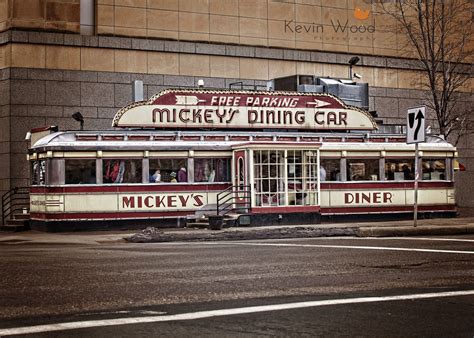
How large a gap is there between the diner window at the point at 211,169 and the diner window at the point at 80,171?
373 centimetres

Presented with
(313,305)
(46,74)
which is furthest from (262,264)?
(46,74)

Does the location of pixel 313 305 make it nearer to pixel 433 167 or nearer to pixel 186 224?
pixel 186 224

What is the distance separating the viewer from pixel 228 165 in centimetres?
2891

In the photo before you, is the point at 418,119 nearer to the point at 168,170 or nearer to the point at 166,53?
the point at 168,170

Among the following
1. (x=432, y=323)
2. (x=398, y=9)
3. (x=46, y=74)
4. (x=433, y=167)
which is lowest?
(x=432, y=323)

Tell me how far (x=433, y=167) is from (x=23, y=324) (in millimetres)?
26003

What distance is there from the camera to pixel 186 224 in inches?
1085

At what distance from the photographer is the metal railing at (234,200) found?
27.7 meters

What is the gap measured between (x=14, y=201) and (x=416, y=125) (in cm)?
1768

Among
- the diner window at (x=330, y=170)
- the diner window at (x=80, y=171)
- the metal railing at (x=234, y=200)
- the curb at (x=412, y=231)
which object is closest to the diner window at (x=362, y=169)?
the diner window at (x=330, y=170)

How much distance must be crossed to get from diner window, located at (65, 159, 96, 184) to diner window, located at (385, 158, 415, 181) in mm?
11336

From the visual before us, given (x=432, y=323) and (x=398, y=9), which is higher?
(x=398, y=9)

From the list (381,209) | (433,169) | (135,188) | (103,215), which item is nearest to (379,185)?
(381,209)

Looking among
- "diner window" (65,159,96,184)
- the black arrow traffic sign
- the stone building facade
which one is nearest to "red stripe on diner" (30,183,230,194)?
"diner window" (65,159,96,184)
